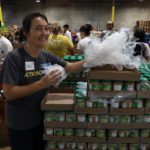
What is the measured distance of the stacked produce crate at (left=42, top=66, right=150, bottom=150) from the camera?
1799 millimetres

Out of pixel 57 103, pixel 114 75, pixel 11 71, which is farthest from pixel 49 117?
pixel 114 75

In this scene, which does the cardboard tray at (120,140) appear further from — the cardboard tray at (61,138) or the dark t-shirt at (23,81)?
the dark t-shirt at (23,81)

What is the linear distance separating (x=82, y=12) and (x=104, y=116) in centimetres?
1514

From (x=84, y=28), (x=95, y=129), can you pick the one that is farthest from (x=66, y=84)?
(x=84, y=28)

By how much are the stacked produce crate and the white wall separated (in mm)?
14980

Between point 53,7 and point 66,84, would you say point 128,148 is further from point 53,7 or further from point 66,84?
point 53,7

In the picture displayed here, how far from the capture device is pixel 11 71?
1613 millimetres

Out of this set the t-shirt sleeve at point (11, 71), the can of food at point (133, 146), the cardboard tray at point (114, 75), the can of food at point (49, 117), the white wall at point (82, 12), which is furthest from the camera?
the white wall at point (82, 12)

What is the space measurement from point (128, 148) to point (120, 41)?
0.87 meters

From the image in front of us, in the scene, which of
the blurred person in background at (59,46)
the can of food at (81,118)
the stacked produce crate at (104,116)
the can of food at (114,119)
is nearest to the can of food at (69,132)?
the stacked produce crate at (104,116)

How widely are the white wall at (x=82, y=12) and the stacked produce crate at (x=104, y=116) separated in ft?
49.1

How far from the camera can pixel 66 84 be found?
2812 millimetres

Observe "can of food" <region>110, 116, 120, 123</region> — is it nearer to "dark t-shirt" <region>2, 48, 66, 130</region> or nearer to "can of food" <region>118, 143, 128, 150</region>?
"can of food" <region>118, 143, 128, 150</region>

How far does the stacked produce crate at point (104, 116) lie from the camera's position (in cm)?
180
